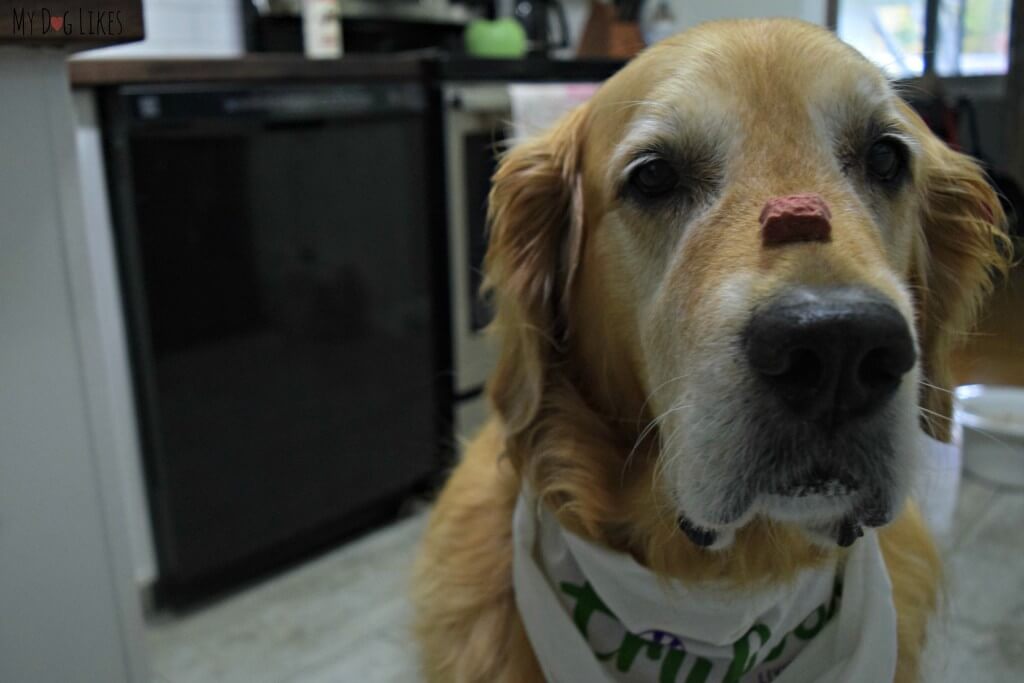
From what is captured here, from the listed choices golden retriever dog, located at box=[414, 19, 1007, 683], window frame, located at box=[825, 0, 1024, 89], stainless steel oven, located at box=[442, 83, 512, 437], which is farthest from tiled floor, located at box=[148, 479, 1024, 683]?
window frame, located at box=[825, 0, 1024, 89]

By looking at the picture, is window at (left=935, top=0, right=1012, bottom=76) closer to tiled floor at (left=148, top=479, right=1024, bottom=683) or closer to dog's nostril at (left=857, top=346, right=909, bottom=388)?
tiled floor at (left=148, top=479, right=1024, bottom=683)

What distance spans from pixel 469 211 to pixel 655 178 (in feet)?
4.63

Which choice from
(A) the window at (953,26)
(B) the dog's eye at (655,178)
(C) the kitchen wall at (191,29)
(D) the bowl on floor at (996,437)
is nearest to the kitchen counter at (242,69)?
(C) the kitchen wall at (191,29)

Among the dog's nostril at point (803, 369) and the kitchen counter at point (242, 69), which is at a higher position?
the kitchen counter at point (242, 69)

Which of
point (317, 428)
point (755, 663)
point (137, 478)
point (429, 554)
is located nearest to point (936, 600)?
point (755, 663)

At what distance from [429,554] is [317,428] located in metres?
0.88

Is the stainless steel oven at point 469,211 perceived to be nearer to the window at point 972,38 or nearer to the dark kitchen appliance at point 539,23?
the dark kitchen appliance at point 539,23

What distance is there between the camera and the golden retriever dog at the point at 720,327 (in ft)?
2.42

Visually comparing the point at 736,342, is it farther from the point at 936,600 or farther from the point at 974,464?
the point at 974,464

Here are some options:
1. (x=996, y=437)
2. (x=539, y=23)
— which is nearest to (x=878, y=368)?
(x=996, y=437)

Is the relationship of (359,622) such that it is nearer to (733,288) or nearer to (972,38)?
(733,288)

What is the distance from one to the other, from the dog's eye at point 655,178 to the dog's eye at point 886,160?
0.68ft

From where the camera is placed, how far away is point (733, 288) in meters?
0.78

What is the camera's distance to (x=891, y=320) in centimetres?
69
